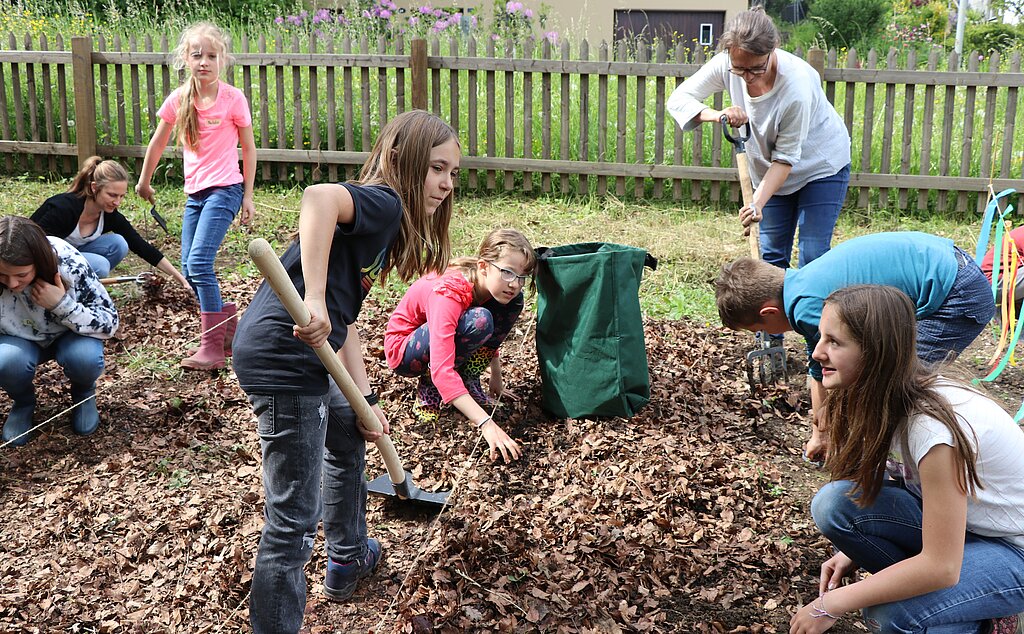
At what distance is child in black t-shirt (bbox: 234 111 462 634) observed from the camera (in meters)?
2.11

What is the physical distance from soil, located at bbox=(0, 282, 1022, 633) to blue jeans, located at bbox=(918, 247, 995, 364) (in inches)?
27.9

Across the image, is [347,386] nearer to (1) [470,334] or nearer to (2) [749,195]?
(1) [470,334]

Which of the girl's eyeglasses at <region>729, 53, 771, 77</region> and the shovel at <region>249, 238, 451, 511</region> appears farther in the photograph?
the girl's eyeglasses at <region>729, 53, 771, 77</region>

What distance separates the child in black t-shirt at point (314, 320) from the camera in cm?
211

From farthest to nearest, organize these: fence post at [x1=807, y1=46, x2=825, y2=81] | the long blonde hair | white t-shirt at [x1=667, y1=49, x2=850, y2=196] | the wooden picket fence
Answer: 1. the wooden picket fence
2. fence post at [x1=807, y1=46, x2=825, y2=81]
3. the long blonde hair
4. white t-shirt at [x1=667, y1=49, x2=850, y2=196]

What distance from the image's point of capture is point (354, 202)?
2.16 metres

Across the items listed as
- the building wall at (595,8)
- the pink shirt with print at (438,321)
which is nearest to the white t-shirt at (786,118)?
the pink shirt with print at (438,321)

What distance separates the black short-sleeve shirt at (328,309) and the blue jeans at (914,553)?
1403 mm

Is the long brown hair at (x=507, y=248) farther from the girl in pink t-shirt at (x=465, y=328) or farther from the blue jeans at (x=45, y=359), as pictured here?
the blue jeans at (x=45, y=359)

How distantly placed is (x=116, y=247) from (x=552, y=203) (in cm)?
364

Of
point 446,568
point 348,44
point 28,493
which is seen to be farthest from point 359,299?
point 348,44

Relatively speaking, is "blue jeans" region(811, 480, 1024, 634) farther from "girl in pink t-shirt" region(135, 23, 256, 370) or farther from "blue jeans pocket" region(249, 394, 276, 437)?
"girl in pink t-shirt" region(135, 23, 256, 370)

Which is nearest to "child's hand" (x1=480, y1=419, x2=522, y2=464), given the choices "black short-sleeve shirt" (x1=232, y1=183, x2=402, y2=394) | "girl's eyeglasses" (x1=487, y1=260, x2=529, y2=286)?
"girl's eyeglasses" (x1=487, y1=260, x2=529, y2=286)

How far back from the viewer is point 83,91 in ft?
25.6
